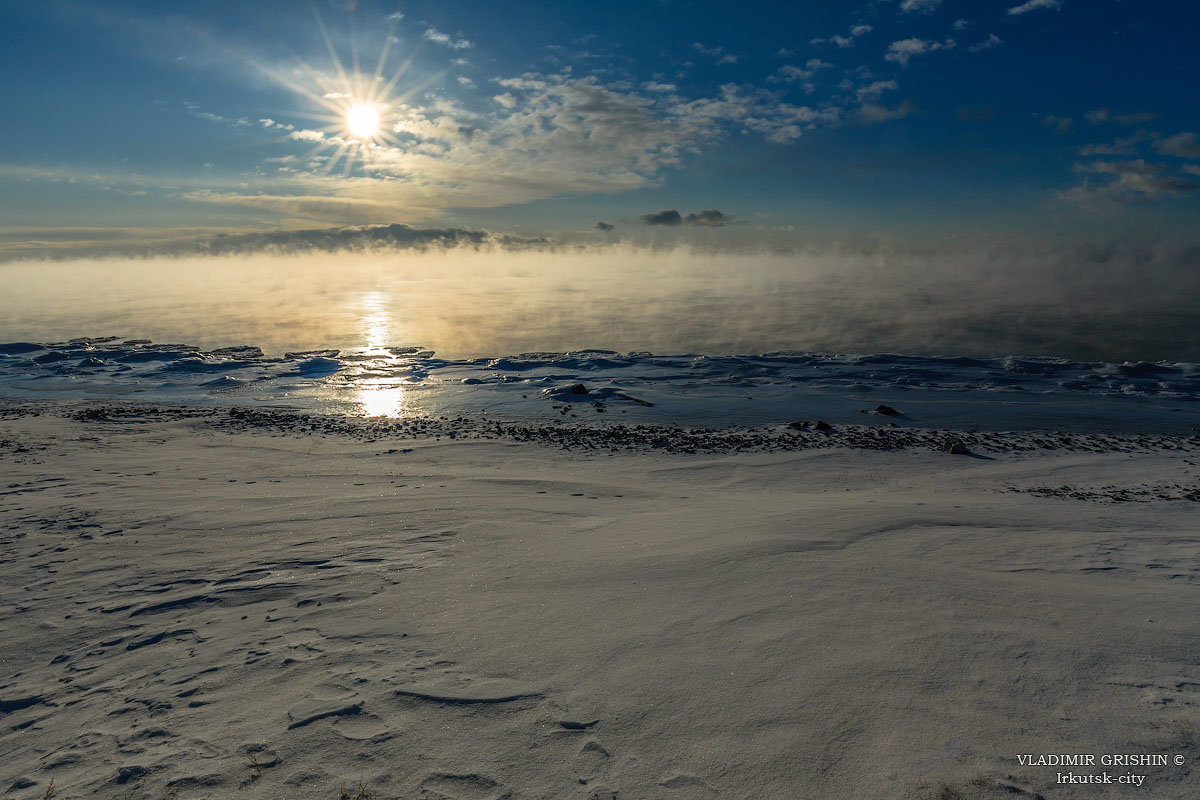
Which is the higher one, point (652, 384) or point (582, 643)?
point (582, 643)

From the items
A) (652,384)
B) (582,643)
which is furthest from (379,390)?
(582,643)

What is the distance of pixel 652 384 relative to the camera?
30719 mm

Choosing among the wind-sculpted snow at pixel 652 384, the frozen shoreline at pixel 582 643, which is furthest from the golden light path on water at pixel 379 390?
the frozen shoreline at pixel 582 643

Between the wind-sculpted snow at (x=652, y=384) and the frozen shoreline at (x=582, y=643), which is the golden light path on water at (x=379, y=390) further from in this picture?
the frozen shoreline at (x=582, y=643)

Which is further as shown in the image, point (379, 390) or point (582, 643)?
point (379, 390)

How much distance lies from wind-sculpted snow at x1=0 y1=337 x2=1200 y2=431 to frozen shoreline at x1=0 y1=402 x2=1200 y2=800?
42.9 feet

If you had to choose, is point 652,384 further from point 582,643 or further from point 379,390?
point 582,643

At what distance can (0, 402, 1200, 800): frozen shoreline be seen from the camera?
366cm

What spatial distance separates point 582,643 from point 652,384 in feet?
85.2

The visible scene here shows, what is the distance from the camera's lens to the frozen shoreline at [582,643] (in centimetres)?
366

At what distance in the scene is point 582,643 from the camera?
16.6 ft

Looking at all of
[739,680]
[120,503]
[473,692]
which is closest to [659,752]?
[739,680]

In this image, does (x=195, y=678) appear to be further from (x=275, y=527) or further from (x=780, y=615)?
(x=780, y=615)

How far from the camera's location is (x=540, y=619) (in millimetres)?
5578
